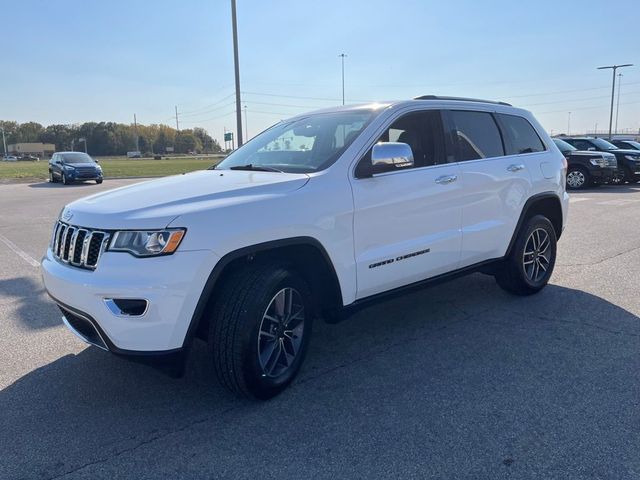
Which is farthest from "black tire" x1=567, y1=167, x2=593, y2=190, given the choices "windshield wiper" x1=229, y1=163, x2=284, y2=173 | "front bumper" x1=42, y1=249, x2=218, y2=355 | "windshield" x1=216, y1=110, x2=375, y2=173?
"front bumper" x1=42, y1=249, x2=218, y2=355

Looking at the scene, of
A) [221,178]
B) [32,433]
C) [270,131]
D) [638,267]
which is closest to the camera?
[32,433]

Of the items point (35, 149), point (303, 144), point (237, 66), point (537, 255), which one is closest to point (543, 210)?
point (537, 255)

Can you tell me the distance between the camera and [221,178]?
12.1 ft

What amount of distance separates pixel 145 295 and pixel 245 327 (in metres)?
0.60

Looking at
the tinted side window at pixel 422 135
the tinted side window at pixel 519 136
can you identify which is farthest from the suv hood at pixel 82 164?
the tinted side window at pixel 422 135

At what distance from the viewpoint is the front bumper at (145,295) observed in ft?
9.05

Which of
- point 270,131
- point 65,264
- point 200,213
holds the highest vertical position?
point 270,131

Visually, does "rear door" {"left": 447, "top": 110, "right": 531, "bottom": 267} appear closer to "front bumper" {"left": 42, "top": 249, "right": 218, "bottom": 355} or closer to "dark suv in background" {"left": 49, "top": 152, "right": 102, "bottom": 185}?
"front bumper" {"left": 42, "top": 249, "right": 218, "bottom": 355}

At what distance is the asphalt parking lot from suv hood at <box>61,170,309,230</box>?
1.17 meters

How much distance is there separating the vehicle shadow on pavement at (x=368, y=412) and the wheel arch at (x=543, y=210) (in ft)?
3.49

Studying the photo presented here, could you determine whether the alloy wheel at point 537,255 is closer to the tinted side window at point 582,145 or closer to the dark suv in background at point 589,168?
the dark suv in background at point 589,168

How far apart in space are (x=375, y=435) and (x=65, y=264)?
2.08 metres

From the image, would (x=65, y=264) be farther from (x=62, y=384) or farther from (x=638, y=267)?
(x=638, y=267)

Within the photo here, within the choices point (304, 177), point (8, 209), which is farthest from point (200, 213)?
point (8, 209)
